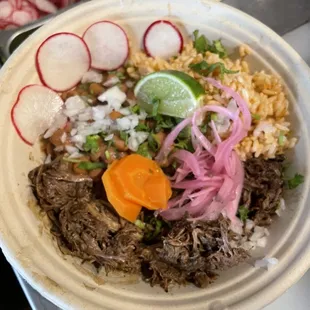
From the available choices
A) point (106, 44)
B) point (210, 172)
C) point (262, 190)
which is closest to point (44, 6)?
point (106, 44)

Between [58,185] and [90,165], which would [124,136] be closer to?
[90,165]

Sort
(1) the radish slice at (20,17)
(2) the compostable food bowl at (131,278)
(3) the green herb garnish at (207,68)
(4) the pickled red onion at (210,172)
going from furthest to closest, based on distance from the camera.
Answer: (1) the radish slice at (20,17) → (3) the green herb garnish at (207,68) → (4) the pickled red onion at (210,172) → (2) the compostable food bowl at (131,278)

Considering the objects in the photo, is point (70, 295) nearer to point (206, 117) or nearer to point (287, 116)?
point (206, 117)

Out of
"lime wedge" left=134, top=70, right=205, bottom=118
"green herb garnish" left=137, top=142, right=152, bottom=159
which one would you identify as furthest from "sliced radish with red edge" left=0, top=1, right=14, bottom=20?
"green herb garnish" left=137, top=142, right=152, bottom=159

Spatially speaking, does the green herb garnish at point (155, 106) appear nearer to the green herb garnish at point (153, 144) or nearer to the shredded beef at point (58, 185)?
the green herb garnish at point (153, 144)

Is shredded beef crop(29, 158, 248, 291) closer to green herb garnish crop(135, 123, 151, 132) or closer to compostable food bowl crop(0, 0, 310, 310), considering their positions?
compostable food bowl crop(0, 0, 310, 310)

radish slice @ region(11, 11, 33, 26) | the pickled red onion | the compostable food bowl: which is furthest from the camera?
radish slice @ region(11, 11, 33, 26)

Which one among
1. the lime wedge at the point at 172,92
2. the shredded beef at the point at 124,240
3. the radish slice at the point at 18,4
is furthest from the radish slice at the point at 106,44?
the radish slice at the point at 18,4
